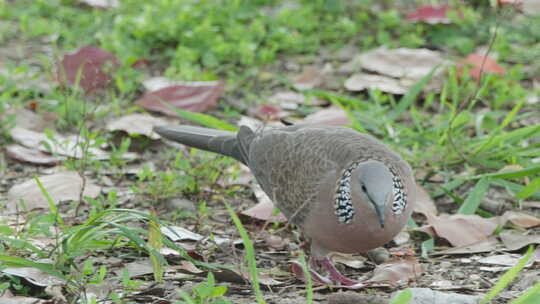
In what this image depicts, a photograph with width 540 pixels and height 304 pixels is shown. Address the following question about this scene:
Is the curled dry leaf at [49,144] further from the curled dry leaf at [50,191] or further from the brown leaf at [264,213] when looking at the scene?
the brown leaf at [264,213]

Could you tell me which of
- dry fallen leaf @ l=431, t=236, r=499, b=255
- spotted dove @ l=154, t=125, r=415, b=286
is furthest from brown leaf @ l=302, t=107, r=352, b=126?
dry fallen leaf @ l=431, t=236, r=499, b=255

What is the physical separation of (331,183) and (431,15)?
3.73 metres

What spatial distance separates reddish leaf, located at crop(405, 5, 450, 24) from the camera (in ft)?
22.4

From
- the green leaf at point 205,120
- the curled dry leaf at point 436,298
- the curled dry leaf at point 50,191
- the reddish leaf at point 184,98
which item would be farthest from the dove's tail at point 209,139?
the curled dry leaf at point 436,298

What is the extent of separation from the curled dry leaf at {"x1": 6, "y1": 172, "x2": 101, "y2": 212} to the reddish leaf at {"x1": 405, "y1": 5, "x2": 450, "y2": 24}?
139 inches

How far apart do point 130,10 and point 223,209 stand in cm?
329

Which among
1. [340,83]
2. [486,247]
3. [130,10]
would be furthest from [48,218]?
[130,10]

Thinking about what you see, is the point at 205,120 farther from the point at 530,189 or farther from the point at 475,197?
the point at 530,189

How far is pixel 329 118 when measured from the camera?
516cm

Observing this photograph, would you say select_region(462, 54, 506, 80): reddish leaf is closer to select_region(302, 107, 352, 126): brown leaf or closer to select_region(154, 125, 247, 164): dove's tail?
select_region(302, 107, 352, 126): brown leaf

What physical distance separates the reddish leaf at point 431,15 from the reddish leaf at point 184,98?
81.2 inches

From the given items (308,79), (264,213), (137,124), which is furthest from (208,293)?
(308,79)

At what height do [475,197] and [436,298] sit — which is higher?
[436,298]

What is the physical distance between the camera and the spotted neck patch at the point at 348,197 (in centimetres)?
334
